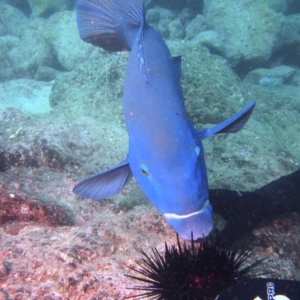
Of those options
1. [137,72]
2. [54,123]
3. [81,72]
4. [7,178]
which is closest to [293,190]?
[137,72]

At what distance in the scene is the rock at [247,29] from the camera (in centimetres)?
1094

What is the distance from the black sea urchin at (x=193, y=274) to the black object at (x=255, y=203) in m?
0.80

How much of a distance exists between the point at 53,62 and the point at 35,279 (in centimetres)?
1050

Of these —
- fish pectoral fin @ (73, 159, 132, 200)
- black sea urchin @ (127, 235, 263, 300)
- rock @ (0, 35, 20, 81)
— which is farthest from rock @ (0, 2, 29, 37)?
black sea urchin @ (127, 235, 263, 300)

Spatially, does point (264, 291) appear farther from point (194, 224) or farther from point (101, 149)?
point (101, 149)

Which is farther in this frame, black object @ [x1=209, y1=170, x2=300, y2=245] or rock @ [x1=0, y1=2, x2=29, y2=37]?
rock @ [x1=0, y1=2, x2=29, y2=37]

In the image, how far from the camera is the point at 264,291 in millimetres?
1399

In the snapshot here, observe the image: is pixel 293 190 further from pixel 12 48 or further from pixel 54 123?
pixel 12 48

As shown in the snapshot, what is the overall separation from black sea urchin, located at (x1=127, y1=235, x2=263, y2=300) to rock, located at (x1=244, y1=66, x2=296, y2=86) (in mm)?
9461

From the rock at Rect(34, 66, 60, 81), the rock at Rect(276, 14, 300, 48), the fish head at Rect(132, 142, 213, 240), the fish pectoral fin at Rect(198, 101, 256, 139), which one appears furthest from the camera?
the rock at Rect(276, 14, 300, 48)

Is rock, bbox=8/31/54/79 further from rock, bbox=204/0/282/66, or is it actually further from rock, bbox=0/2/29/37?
rock, bbox=204/0/282/66

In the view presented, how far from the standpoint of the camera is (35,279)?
75.2 inches

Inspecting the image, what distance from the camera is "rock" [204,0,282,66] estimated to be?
10.9 meters

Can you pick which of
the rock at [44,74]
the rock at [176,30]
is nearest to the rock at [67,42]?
the rock at [44,74]
